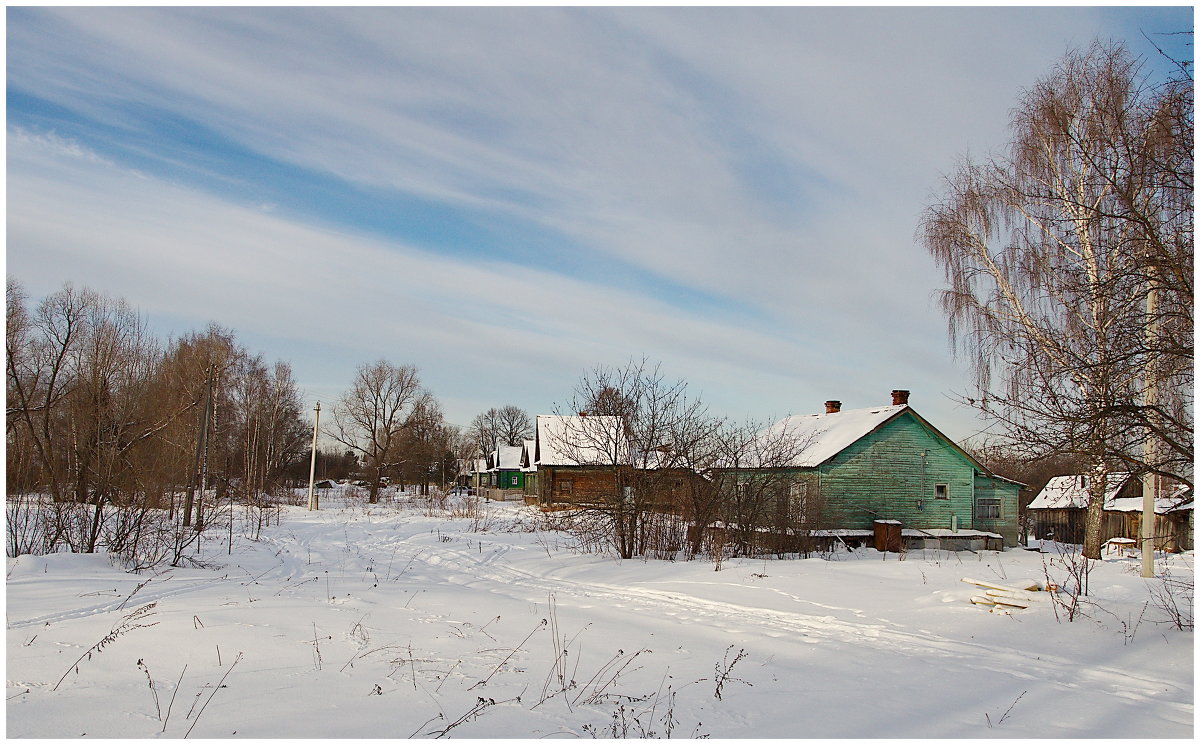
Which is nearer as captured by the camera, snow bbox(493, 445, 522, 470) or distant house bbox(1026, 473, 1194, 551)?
distant house bbox(1026, 473, 1194, 551)

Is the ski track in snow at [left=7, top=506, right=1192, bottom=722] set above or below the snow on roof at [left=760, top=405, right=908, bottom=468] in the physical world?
below

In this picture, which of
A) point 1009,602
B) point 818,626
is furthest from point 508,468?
point 1009,602

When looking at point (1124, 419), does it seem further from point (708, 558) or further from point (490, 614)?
point (708, 558)

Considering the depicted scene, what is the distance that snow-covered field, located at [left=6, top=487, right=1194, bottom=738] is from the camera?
5121 millimetres

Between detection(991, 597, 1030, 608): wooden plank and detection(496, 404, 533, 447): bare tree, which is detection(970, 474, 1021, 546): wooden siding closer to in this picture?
detection(991, 597, 1030, 608): wooden plank

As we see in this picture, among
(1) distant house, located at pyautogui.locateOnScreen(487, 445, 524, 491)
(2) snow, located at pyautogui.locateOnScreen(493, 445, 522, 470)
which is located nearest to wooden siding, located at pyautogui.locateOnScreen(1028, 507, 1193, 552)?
(2) snow, located at pyautogui.locateOnScreen(493, 445, 522, 470)

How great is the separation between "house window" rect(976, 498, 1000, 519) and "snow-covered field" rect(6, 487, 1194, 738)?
16163 mm

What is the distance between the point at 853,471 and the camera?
979 inches

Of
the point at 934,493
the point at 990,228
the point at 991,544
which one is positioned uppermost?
the point at 990,228

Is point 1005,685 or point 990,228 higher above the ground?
point 990,228

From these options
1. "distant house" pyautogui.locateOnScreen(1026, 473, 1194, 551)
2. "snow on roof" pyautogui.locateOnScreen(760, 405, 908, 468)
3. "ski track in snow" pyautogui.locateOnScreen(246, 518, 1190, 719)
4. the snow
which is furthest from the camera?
the snow

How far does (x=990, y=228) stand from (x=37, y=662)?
20.8 m

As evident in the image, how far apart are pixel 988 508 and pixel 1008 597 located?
63.2 ft

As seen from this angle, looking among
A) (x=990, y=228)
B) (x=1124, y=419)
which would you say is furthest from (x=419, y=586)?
(x=990, y=228)
